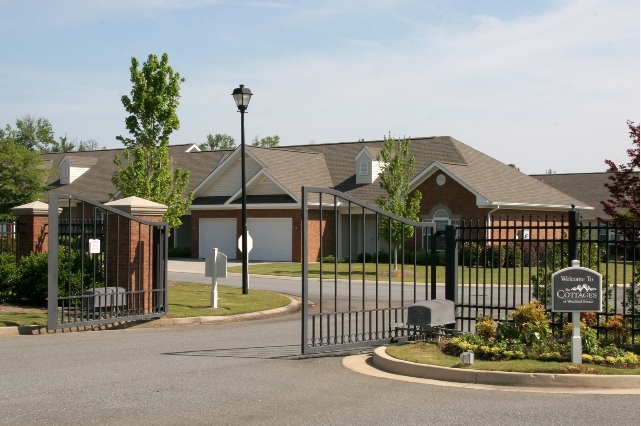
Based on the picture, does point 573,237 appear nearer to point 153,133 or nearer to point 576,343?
point 576,343

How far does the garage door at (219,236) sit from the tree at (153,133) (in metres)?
16.3

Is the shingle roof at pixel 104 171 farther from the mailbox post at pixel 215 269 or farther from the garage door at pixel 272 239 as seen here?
the mailbox post at pixel 215 269

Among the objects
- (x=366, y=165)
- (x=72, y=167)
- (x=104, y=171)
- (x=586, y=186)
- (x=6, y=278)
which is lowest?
(x=6, y=278)

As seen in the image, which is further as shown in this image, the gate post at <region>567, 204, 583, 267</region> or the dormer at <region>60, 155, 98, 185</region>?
the dormer at <region>60, 155, 98, 185</region>

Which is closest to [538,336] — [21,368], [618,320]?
[618,320]

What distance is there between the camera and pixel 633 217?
1527cm

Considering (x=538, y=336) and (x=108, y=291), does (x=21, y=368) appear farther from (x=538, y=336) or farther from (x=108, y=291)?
(x=538, y=336)

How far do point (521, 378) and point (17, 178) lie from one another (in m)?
41.2


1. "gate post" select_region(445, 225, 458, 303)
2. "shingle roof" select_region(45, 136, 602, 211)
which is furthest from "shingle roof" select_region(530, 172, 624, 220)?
"gate post" select_region(445, 225, 458, 303)

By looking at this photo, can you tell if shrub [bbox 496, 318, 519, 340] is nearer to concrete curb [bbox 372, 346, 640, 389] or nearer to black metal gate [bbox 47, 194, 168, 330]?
concrete curb [bbox 372, 346, 640, 389]

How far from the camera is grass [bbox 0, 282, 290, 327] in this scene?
16.6 meters

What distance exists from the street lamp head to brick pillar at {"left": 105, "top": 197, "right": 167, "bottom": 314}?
19.5 ft

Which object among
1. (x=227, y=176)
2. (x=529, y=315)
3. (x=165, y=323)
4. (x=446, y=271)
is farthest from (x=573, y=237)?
(x=227, y=176)

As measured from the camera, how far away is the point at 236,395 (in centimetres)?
939
